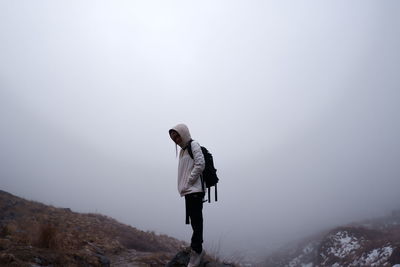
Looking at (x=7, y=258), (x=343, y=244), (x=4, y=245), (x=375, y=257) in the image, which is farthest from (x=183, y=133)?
(x=343, y=244)

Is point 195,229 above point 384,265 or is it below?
above

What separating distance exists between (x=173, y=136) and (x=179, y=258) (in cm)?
276

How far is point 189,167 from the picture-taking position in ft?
17.1

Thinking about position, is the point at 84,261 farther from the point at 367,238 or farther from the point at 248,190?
the point at 248,190

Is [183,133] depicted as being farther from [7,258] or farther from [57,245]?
[57,245]

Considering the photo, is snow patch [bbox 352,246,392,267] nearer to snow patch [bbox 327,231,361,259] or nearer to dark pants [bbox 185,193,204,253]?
snow patch [bbox 327,231,361,259]

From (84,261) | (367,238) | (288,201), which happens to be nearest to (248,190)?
(288,201)

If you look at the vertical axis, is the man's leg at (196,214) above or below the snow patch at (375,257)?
above

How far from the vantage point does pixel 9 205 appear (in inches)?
613

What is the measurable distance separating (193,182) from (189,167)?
322mm

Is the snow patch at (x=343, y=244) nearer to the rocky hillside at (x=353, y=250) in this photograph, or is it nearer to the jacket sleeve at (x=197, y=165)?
the rocky hillside at (x=353, y=250)

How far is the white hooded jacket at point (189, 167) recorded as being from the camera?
4.93m

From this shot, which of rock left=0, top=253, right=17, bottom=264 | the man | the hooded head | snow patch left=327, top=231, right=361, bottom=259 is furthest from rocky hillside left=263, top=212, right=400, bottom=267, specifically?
rock left=0, top=253, right=17, bottom=264

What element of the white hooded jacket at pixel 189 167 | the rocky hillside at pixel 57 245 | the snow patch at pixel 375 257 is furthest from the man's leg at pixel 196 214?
the snow patch at pixel 375 257
